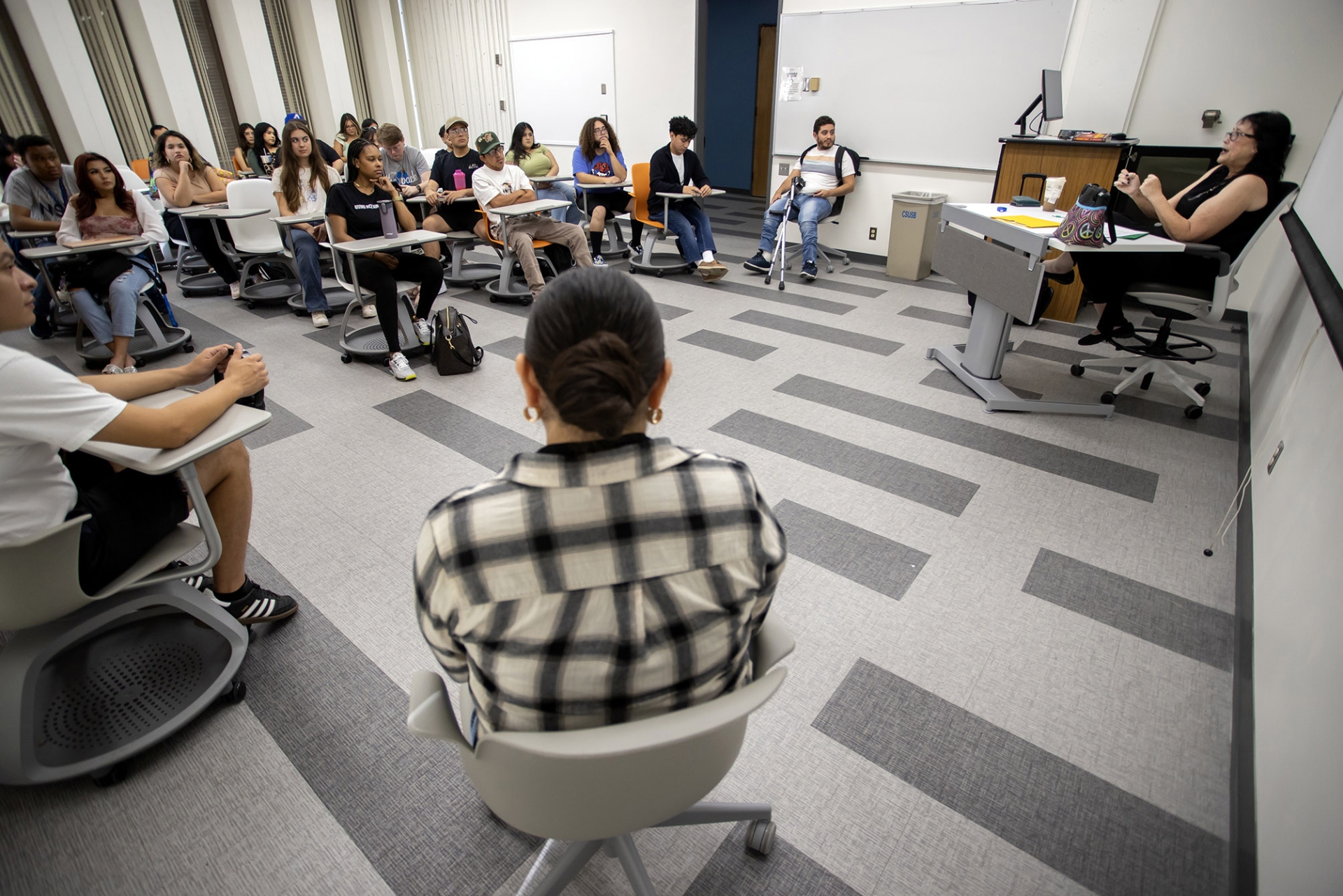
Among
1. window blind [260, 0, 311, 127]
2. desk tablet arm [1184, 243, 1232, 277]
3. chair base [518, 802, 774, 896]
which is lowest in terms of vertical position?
chair base [518, 802, 774, 896]

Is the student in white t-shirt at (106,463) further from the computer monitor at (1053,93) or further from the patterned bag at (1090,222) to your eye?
→ the computer monitor at (1053,93)

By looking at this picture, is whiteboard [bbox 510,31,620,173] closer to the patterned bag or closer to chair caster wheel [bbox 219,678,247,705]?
the patterned bag

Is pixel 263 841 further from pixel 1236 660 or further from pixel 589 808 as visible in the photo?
pixel 1236 660

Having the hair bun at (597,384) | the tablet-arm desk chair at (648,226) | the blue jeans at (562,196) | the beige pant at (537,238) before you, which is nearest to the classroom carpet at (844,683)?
the hair bun at (597,384)

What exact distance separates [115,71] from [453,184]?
524 centimetres

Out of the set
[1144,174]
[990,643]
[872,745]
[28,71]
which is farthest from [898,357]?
[28,71]

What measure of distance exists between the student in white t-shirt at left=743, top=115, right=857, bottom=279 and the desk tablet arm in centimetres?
293

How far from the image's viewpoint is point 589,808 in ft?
2.66

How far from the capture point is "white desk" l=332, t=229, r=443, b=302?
10.7 ft

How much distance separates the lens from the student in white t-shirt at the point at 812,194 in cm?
545

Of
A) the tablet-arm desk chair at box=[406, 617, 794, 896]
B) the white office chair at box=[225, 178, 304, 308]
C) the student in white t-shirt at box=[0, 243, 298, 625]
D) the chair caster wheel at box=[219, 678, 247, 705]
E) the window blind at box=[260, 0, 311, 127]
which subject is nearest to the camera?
the tablet-arm desk chair at box=[406, 617, 794, 896]

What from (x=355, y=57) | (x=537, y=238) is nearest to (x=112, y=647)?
(x=537, y=238)

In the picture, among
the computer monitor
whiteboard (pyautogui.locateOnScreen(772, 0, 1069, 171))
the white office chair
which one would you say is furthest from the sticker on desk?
the white office chair

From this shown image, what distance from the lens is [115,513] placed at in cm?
136
